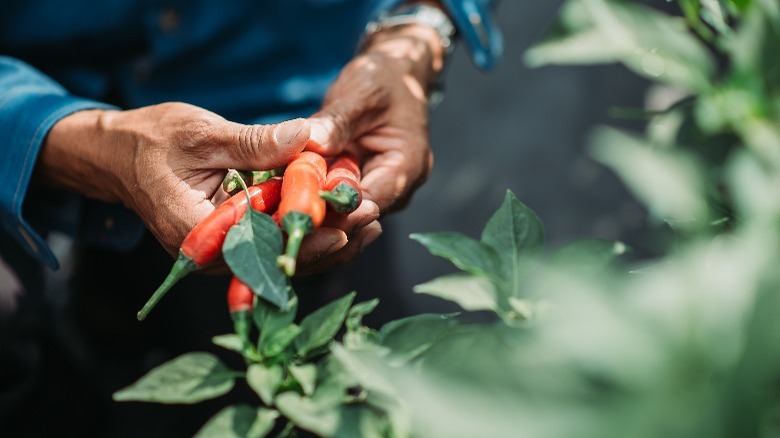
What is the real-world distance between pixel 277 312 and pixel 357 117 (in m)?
0.64

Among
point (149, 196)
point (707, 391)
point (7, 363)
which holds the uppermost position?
point (707, 391)

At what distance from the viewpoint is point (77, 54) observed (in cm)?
150

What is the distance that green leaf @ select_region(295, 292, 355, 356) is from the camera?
640mm

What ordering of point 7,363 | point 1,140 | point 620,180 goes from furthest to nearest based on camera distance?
point 620,180, point 7,363, point 1,140

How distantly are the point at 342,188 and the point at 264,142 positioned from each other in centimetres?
15

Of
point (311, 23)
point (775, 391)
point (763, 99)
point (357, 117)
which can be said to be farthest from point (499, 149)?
point (775, 391)

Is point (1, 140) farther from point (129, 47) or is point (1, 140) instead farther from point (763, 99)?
point (763, 99)

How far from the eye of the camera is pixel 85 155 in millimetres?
1195

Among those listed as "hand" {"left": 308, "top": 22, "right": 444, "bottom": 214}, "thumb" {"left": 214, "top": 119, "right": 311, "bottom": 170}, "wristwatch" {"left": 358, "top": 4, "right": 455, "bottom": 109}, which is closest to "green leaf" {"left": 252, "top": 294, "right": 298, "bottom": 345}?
"thumb" {"left": 214, "top": 119, "right": 311, "bottom": 170}

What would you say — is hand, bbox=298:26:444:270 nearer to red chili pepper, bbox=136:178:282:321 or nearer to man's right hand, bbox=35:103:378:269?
man's right hand, bbox=35:103:378:269

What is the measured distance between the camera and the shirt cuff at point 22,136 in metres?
1.22

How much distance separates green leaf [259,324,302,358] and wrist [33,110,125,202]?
0.62 m

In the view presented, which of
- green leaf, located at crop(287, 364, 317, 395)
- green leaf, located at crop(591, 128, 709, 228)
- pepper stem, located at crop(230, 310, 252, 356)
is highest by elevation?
green leaf, located at crop(591, 128, 709, 228)

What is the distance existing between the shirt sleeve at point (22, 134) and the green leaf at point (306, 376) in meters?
0.83
